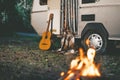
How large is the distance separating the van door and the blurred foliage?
245 inches

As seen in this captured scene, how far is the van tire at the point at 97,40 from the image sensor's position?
37.5 feet

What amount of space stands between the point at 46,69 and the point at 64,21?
4.20 metres

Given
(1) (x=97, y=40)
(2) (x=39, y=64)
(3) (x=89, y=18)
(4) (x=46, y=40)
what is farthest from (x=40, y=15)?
(2) (x=39, y=64)

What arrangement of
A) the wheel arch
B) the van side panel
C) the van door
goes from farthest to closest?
1. the van door
2. the wheel arch
3. the van side panel

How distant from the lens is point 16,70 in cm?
860

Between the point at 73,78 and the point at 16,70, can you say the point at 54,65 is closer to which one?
the point at 16,70

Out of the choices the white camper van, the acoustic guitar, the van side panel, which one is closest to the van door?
the white camper van

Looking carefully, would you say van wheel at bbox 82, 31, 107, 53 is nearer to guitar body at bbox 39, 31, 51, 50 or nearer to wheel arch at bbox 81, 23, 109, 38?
wheel arch at bbox 81, 23, 109, 38

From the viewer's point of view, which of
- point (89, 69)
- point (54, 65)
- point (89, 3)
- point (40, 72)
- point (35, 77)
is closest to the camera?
point (89, 69)

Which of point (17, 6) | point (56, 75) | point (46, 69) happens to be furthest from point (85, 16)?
point (17, 6)

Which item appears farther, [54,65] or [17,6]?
[17,6]

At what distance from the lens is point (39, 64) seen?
9773mm

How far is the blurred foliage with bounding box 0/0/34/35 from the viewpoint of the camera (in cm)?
1995

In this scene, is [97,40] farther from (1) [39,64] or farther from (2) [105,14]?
(1) [39,64]
